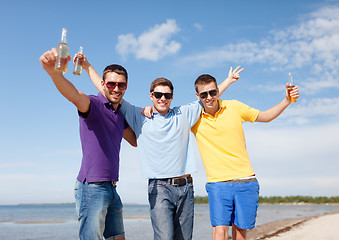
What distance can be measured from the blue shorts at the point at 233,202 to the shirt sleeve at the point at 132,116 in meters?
1.29

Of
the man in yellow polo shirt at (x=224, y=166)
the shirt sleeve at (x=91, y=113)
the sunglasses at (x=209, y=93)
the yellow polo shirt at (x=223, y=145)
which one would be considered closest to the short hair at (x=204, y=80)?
the man in yellow polo shirt at (x=224, y=166)

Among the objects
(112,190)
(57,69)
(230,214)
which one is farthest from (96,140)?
(230,214)

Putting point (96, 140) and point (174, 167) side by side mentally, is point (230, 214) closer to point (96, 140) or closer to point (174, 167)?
point (174, 167)

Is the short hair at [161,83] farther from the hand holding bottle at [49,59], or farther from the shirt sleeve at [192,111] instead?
the hand holding bottle at [49,59]

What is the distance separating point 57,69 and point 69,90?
0.23m

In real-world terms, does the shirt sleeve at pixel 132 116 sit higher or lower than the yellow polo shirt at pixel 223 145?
higher

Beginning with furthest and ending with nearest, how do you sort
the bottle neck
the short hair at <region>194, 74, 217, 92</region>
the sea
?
1. the sea
2. the short hair at <region>194, 74, 217, 92</region>
3. the bottle neck

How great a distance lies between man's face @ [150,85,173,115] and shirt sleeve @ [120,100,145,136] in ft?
0.87

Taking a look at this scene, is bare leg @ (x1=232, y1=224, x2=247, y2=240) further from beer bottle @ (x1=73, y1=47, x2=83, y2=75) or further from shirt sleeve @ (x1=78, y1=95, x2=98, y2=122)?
beer bottle @ (x1=73, y1=47, x2=83, y2=75)

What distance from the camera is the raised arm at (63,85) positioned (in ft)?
8.38

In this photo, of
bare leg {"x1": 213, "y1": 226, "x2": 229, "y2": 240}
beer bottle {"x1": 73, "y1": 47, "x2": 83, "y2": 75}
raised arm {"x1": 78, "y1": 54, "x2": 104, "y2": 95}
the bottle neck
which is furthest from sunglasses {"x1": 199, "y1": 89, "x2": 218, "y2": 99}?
the bottle neck

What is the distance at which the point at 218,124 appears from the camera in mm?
4277

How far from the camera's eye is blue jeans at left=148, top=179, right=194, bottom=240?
3.69 metres

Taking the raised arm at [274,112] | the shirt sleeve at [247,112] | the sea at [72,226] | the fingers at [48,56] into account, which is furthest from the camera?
the sea at [72,226]
